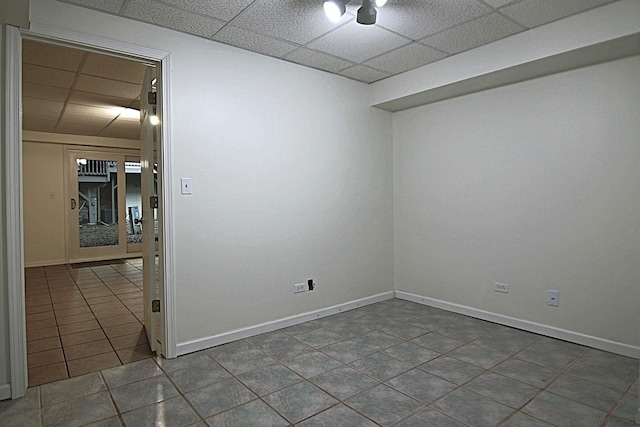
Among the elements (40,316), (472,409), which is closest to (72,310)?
(40,316)

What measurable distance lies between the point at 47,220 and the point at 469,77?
7.53 metres

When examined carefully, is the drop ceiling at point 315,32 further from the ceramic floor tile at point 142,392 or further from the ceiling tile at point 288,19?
the ceramic floor tile at point 142,392

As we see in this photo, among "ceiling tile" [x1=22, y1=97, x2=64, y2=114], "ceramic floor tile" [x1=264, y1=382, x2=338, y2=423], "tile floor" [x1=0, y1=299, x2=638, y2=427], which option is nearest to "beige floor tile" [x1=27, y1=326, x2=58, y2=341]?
"tile floor" [x1=0, y1=299, x2=638, y2=427]

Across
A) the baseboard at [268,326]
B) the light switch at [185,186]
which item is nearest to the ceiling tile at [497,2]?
the light switch at [185,186]

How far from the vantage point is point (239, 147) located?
10.4ft

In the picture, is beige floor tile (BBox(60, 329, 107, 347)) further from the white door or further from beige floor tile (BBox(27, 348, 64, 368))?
the white door

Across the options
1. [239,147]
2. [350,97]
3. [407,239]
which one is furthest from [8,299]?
[407,239]

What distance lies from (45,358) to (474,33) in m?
4.03

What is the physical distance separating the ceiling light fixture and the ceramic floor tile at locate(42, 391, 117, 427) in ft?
8.59

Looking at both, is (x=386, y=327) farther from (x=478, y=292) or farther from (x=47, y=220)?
(x=47, y=220)

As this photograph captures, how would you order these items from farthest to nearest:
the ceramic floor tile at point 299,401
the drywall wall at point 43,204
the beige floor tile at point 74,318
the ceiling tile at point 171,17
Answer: the drywall wall at point 43,204 → the beige floor tile at point 74,318 → the ceiling tile at point 171,17 → the ceramic floor tile at point 299,401

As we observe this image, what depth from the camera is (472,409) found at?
210 centimetres

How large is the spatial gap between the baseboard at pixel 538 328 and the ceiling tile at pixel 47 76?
4.25 meters

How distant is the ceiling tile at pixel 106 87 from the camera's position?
395 cm
